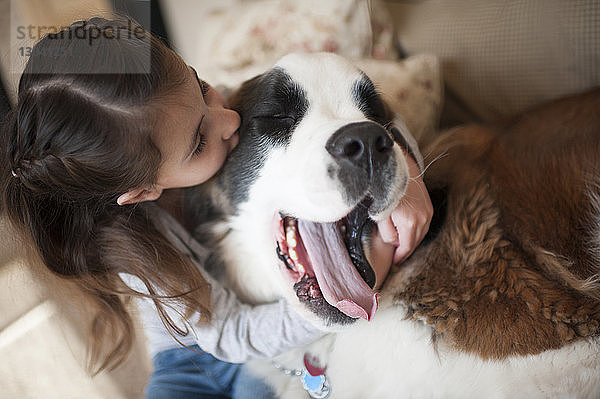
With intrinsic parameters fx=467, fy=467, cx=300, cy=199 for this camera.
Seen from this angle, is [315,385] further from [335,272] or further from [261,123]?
[261,123]

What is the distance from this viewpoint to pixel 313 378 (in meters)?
1.08

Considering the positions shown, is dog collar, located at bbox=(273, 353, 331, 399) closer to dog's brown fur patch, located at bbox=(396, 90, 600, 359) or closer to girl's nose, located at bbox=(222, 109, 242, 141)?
dog's brown fur patch, located at bbox=(396, 90, 600, 359)

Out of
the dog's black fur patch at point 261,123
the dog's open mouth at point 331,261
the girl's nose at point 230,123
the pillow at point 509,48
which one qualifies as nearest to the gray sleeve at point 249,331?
the dog's open mouth at point 331,261

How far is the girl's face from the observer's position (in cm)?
86

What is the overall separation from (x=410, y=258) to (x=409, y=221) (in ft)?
0.34

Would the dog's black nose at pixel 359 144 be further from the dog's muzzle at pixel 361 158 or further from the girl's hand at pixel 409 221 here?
the girl's hand at pixel 409 221

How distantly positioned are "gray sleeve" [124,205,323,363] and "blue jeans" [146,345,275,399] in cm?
11

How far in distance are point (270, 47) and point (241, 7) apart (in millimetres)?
269

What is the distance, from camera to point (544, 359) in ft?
2.92

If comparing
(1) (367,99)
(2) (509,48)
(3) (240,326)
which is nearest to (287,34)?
(1) (367,99)

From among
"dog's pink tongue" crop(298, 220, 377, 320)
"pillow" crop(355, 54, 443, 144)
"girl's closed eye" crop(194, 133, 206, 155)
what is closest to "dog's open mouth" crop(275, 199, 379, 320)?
"dog's pink tongue" crop(298, 220, 377, 320)

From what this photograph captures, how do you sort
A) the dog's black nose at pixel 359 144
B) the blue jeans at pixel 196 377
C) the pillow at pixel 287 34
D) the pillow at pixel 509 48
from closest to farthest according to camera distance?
the dog's black nose at pixel 359 144, the blue jeans at pixel 196 377, the pillow at pixel 509 48, the pillow at pixel 287 34

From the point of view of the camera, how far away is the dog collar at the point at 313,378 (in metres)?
1.06

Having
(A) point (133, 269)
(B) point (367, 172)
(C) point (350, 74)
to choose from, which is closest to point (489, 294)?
(B) point (367, 172)
